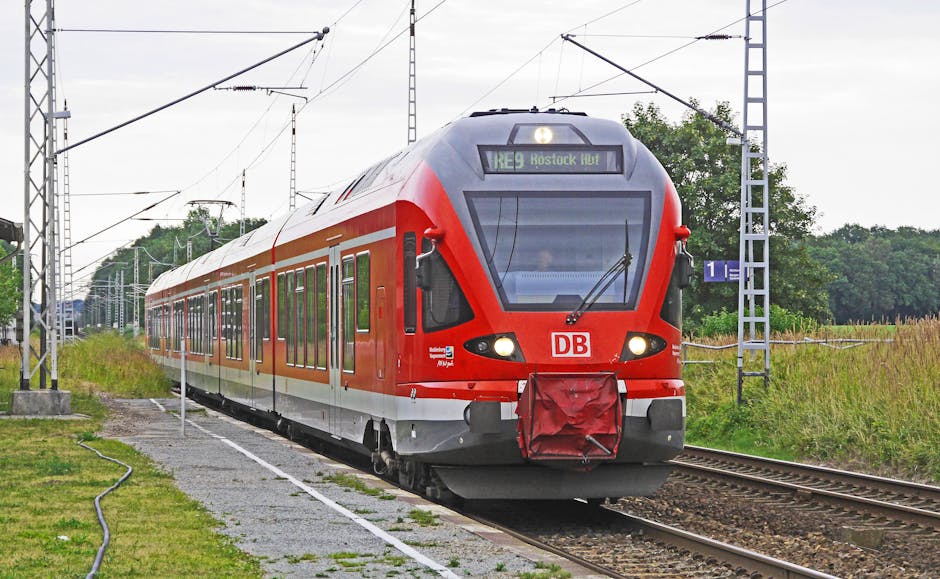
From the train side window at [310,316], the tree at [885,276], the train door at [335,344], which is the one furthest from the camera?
the tree at [885,276]

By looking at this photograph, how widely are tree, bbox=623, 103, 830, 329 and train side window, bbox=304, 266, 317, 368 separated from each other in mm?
37982

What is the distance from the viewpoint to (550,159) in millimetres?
13711

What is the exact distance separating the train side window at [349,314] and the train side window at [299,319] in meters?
3.03

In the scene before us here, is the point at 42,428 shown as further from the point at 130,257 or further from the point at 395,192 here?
the point at 130,257

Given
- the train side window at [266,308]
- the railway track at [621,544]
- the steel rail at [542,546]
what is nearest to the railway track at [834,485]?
the railway track at [621,544]

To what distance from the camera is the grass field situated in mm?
10172

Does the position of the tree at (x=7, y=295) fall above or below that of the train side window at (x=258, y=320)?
above

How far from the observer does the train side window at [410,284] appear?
44.4 feet

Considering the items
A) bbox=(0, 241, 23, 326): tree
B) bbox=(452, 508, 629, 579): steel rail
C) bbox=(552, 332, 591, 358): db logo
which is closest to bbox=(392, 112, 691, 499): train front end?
bbox=(552, 332, 591, 358): db logo

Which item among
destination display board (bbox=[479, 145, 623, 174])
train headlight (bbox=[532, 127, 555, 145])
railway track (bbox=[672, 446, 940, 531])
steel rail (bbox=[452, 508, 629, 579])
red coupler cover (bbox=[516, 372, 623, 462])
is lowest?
railway track (bbox=[672, 446, 940, 531])

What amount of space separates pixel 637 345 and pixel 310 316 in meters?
7.10

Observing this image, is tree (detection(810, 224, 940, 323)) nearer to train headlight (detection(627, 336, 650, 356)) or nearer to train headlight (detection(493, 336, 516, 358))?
train headlight (detection(627, 336, 650, 356))

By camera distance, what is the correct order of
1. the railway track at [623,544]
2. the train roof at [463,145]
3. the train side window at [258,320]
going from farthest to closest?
the train side window at [258,320], the train roof at [463,145], the railway track at [623,544]

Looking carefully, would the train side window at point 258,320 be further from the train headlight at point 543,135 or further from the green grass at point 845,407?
the train headlight at point 543,135
